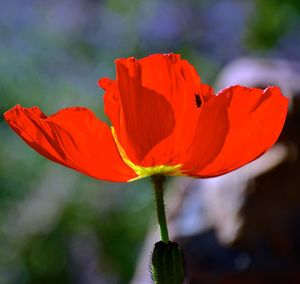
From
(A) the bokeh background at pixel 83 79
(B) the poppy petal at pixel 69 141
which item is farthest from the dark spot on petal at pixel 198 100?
(A) the bokeh background at pixel 83 79

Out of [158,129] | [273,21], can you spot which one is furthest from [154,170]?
[273,21]

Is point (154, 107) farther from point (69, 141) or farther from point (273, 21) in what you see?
point (273, 21)

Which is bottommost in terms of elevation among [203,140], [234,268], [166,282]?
[166,282]

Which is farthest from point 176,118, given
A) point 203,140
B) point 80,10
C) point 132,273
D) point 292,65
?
point 80,10

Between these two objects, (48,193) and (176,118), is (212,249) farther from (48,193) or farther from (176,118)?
(176,118)

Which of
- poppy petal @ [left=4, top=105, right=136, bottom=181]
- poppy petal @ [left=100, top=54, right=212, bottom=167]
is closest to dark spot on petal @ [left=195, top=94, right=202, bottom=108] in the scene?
poppy petal @ [left=100, top=54, right=212, bottom=167]

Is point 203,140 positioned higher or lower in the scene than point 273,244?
lower

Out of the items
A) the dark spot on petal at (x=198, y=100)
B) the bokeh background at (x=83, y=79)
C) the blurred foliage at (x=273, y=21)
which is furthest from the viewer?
the blurred foliage at (x=273, y=21)

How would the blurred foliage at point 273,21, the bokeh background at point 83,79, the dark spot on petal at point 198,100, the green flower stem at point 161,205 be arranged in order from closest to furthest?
1. the green flower stem at point 161,205
2. the dark spot on petal at point 198,100
3. the bokeh background at point 83,79
4. the blurred foliage at point 273,21

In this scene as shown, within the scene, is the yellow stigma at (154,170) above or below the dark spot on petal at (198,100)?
below

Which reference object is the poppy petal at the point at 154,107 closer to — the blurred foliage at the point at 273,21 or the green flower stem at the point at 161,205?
the green flower stem at the point at 161,205
